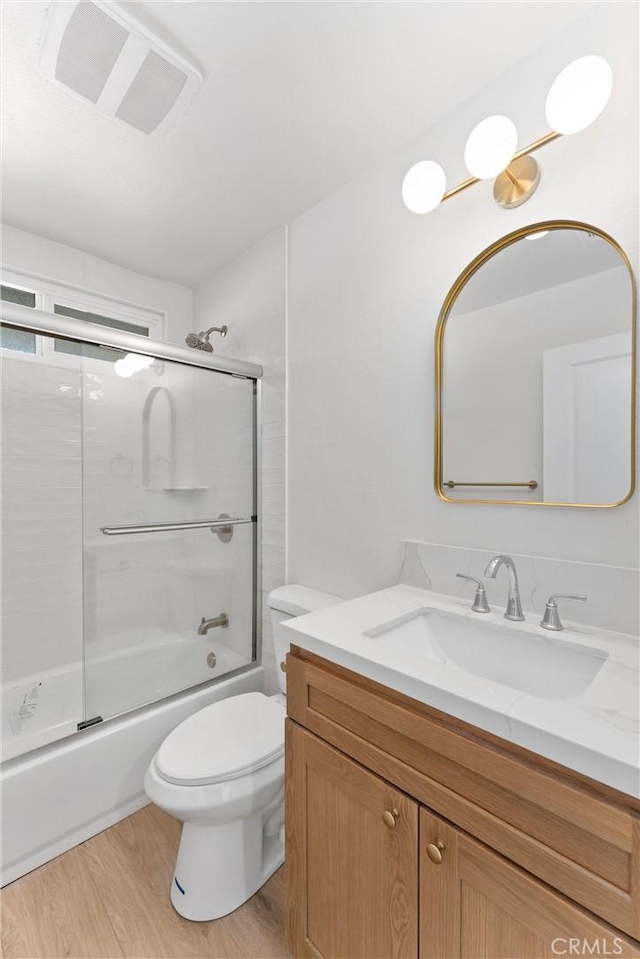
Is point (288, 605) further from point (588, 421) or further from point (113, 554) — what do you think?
point (588, 421)

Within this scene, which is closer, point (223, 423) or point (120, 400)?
point (120, 400)

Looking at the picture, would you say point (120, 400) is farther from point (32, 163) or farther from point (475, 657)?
point (475, 657)

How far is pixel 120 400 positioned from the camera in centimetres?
182

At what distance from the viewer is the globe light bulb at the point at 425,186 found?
126 cm

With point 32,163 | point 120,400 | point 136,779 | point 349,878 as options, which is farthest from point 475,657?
point 32,163

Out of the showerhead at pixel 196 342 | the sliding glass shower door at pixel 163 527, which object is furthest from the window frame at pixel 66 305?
the showerhead at pixel 196 342

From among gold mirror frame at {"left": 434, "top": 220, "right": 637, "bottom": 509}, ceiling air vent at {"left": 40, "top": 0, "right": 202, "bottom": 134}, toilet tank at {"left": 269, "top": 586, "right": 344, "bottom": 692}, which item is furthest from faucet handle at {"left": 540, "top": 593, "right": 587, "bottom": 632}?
ceiling air vent at {"left": 40, "top": 0, "right": 202, "bottom": 134}

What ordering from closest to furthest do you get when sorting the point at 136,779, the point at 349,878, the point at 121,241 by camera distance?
the point at 349,878, the point at 136,779, the point at 121,241

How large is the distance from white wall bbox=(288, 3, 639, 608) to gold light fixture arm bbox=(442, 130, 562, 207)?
2cm

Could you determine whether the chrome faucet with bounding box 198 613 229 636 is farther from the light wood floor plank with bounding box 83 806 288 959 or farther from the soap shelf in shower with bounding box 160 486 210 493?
the light wood floor plank with bounding box 83 806 288 959

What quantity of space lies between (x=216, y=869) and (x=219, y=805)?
24 cm

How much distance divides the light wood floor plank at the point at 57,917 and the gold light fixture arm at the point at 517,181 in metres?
2.24

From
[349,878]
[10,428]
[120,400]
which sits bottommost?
[349,878]

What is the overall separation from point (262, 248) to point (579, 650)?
2.03 m
